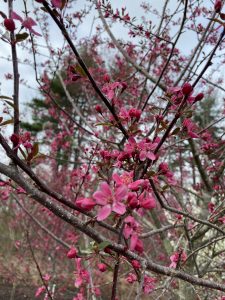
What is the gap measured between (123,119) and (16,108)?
50cm

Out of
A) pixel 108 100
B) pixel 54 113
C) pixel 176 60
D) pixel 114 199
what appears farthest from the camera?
pixel 54 113

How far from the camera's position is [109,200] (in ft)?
3.67

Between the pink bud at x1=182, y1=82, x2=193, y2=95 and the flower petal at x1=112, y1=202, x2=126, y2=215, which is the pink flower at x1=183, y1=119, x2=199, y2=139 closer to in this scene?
the pink bud at x1=182, y1=82, x2=193, y2=95

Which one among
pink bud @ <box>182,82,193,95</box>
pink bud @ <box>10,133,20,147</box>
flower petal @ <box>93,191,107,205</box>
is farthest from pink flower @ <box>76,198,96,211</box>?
pink bud @ <box>182,82,193,95</box>

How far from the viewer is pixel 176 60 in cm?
489

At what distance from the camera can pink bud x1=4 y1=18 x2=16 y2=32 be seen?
1.18 metres

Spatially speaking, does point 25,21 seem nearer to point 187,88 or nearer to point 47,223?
point 187,88

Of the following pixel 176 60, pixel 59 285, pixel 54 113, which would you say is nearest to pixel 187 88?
pixel 176 60

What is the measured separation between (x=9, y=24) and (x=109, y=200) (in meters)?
0.69

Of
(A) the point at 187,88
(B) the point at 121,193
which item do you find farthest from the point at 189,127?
(B) the point at 121,193

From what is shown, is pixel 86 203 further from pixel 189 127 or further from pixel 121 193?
pixel 189 127

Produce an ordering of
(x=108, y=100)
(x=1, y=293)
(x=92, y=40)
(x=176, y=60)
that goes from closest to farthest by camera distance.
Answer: (x=108, y=100) < (x=176, y=60) < (x=92, y=40) < (x=1, y=293)

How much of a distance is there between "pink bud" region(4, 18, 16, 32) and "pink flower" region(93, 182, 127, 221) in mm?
627

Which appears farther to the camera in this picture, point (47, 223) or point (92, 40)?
point (47, 223)
